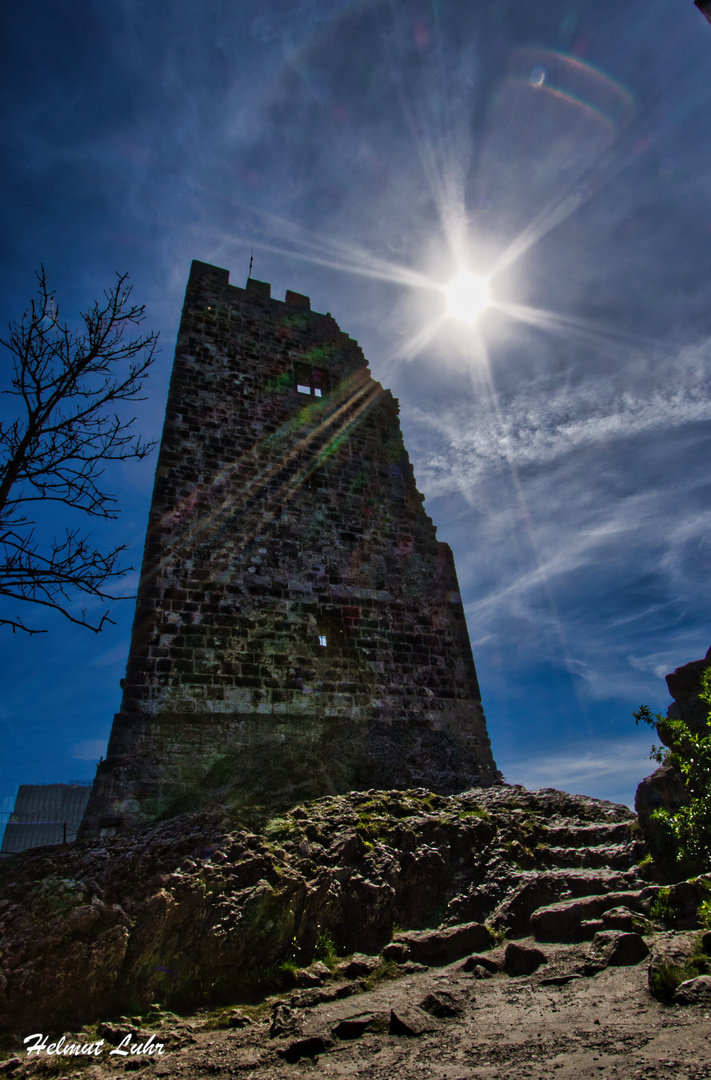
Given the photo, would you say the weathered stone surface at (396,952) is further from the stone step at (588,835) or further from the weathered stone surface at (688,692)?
the weathered stone surface at (688,692)

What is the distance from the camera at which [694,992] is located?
368 cm

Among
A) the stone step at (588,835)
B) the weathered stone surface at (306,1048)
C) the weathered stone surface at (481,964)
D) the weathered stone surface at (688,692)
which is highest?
the weathered stone surface at (688,692)

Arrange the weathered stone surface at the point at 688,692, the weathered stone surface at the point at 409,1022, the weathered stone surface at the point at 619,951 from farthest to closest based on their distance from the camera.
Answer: the weathered stone surface at the point at 688,692 < the weathered stone surface at the point at 619,951 < the weathered stone surface at the point at 409,1022

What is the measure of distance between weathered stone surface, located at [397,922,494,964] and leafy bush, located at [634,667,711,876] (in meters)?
2.07

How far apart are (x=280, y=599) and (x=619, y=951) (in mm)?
7255

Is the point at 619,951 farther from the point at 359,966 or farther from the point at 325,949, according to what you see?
the point at 325,949

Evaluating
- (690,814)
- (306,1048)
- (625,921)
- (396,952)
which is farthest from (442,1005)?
(690,814)

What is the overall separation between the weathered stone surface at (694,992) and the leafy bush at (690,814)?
1.74 meters

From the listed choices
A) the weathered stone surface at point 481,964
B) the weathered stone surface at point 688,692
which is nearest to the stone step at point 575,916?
the weathered stone surface at point 481,964

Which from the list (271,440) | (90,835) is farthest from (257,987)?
(271,440)

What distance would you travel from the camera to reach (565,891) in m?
5.78

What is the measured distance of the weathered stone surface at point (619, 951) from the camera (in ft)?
14.6

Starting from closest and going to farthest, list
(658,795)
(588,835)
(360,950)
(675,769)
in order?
(360,950)
(675,769)
(658,795)
(588,835)

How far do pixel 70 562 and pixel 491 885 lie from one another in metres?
5.82
